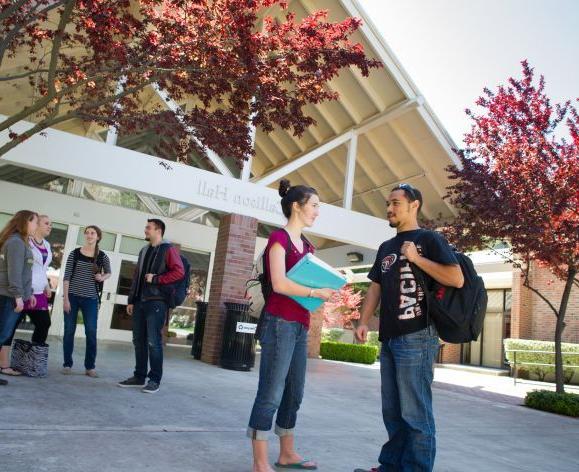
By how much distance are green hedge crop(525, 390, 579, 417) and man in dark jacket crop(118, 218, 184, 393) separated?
6.26 meters

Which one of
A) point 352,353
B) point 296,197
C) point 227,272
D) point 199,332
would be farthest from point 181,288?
point 352,353

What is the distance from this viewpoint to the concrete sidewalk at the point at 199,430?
306cm

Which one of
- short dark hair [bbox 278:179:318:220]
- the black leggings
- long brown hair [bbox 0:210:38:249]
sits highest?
short dark hair [bbox 278:179:318:220]

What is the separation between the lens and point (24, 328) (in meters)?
13.4

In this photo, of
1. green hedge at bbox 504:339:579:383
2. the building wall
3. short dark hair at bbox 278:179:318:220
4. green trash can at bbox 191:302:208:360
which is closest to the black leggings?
short dark hair at bbox 278:179:318:220

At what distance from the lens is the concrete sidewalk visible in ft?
10.0

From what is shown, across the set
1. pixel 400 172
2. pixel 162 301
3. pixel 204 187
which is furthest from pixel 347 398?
pixel 400 172

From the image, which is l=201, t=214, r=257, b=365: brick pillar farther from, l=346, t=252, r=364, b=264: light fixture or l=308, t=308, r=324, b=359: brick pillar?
l=308, t=308, r=324, b=359: brick pillar

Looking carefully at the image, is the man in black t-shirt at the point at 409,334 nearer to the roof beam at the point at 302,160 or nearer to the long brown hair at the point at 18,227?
the long brown hair at the point at 18,227

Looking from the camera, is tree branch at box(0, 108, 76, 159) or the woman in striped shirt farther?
the woman in striped shirt

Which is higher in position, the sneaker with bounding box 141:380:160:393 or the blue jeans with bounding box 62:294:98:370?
the blue jeans with bounding box 62:294:98:370

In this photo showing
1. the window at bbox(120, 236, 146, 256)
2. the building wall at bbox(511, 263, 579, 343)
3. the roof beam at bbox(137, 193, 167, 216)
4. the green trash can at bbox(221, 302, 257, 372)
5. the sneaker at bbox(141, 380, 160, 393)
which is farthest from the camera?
the building wall at bbox(511, 263, 579, 343)

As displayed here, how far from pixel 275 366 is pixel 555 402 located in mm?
7102

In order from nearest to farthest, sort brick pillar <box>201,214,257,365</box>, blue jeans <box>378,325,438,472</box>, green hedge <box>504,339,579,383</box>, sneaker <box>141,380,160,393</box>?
1. blue jeans <box>378,325,438,472</box>
2. sneaker <box>141,380,160,393</box>
3. brick pillar <box>201,214,257,365</box>
4. green hedge <box>504,339,579,383</box>
